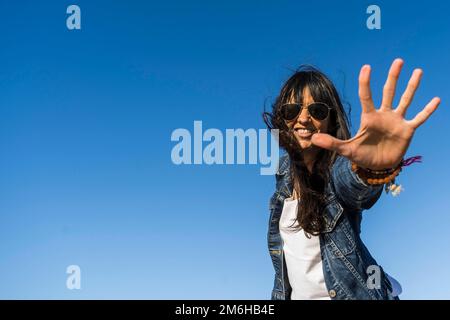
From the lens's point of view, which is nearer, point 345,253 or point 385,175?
point 385,175

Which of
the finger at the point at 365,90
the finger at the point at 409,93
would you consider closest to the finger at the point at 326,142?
the finger at the point at 365,90

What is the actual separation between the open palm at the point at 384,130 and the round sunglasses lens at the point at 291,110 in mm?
1079

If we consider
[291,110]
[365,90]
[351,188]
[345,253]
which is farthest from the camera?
[291,110]

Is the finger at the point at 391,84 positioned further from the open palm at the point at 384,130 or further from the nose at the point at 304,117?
the nose at the point at 304,117

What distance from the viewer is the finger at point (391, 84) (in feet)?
10.4

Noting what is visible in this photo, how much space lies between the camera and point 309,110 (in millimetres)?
4340

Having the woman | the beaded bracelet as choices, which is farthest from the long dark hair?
the beaded bracelet

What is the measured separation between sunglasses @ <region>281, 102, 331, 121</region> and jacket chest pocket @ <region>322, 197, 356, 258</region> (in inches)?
25.3

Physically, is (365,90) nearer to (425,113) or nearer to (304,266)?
(425,113)

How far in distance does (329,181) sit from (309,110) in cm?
58

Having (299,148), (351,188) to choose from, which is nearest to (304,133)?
(299,148)
